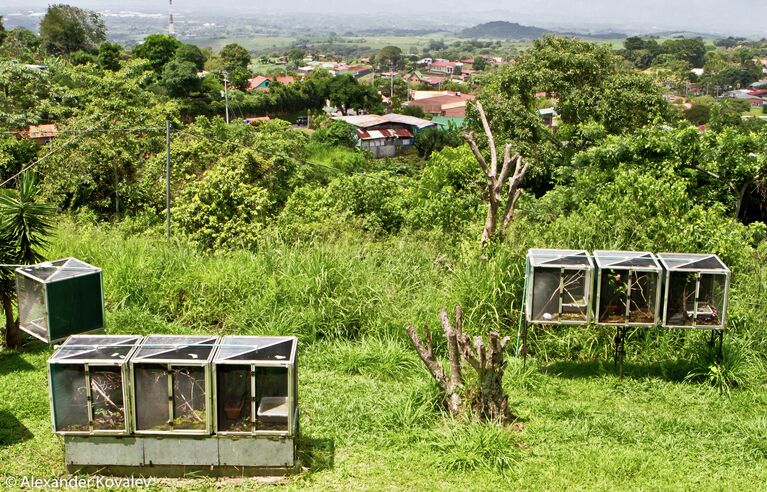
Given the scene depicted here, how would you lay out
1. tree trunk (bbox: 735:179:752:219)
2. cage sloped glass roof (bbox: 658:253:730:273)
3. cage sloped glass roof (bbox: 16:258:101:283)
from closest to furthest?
cage sloped glass roof (bbox: 16:258:101:283), cage sloped glass roof (bbox: 658:253:730:273), tree trunk (bbox: 735:179:752:219)

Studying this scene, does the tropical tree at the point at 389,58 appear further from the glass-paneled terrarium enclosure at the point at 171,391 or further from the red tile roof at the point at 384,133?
the glass-paneled terrarium enclosure at the point at 171,391

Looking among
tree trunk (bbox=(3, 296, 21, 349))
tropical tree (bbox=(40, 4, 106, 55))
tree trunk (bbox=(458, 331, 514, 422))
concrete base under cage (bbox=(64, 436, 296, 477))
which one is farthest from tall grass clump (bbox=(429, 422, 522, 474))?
tropical tree (bbox=(40, 4, 106, 55))

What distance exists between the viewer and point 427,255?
27.3 ft

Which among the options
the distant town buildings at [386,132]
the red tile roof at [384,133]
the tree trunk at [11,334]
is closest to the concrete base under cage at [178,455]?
the tree trunk at [11,334]

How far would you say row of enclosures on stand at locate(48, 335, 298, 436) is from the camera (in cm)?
458

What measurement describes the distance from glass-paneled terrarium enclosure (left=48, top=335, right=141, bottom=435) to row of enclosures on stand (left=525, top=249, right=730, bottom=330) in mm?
3245

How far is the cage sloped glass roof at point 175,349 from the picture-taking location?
463 centimetres

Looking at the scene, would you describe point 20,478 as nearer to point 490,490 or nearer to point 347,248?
point 490,490

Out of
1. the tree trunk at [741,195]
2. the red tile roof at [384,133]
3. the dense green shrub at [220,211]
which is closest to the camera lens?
the tree trunk at [741,195]

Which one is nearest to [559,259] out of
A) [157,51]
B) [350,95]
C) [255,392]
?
[255,392]

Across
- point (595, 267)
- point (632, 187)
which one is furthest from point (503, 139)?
point (595, 267)

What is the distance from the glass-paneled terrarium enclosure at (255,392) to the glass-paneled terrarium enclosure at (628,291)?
2.74 meters

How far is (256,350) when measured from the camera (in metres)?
4.73

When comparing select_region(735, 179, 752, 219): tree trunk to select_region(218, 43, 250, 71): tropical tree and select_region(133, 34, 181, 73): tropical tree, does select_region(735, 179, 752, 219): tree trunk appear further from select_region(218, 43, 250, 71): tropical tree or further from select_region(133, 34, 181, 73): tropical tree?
select_region(218, 43, 250, 71): tropical tree
